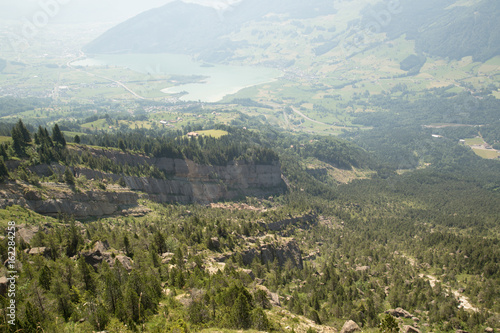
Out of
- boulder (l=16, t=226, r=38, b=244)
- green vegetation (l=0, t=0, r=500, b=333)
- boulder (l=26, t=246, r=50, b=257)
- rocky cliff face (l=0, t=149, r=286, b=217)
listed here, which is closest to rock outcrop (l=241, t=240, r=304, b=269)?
green vegetation (l=0, t=0, r=500, b=333)

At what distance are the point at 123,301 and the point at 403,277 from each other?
7923 cm

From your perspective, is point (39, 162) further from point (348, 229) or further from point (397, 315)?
point (348, 229)

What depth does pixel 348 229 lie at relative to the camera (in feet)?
441

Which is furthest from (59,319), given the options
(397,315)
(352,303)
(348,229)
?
(348,229)

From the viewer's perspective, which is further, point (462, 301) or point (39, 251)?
point (462, 301)

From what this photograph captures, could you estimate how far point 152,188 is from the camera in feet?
388

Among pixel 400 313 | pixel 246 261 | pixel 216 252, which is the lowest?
pixel 400 313

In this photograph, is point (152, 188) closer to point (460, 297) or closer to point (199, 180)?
point (199, 180)

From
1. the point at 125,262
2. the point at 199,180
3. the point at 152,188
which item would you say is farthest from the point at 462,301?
the point at 199,180

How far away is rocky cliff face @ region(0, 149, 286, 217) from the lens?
76.6 metres

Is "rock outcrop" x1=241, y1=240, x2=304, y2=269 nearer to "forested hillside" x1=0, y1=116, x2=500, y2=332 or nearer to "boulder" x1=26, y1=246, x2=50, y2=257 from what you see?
"forested hillside" x1=0, y1=116, x2=500, y2=332

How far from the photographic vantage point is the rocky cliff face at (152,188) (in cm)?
7656

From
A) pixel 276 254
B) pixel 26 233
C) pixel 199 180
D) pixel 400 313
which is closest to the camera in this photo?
pixel 26 233

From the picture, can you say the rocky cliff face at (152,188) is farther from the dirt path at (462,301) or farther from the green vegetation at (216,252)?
the dirt path at (462,301)
